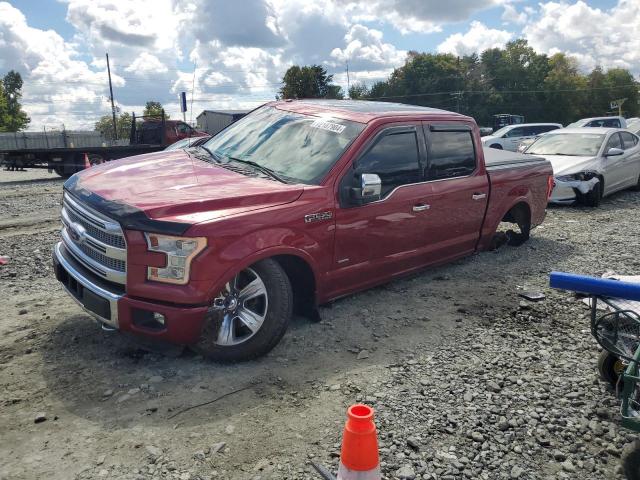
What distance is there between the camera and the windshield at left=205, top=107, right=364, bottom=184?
179 inches

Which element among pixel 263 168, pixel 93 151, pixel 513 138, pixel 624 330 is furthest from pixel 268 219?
pixel 513 138

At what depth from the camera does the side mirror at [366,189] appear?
4340mm

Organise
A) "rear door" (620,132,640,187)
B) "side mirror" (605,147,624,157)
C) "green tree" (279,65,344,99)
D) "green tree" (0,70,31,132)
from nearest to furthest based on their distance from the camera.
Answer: "side mirror" (605,147,624,157) → "rear door" (620,132,640,187) → "green tree" (279,65,344,99) → "green tree" (0,70,31,132)

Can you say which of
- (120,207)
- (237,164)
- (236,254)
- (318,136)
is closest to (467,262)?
(318,136)

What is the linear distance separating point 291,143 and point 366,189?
→ 93cm

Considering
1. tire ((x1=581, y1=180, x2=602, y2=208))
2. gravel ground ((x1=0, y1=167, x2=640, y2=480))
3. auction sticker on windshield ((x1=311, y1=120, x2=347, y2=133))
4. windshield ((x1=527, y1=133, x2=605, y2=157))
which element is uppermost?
auction sticker on windshield ((x1=311, y1=120, x2=347, y2=133))

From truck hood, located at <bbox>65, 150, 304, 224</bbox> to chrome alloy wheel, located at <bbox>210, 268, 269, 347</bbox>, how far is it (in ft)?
1.65

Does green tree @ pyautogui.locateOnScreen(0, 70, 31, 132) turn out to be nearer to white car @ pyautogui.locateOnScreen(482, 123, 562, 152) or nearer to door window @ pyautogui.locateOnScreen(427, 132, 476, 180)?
white car @ pyautogui.locateOnScreen(482, 123, 562, 152)

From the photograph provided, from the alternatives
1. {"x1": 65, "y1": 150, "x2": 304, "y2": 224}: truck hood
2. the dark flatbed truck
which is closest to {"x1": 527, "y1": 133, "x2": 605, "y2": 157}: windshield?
{"x1": 65, "y1": 150, "x2": 304, "y2": 224}: truck hood

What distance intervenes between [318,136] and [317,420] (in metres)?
2.53

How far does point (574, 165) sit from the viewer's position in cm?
1077

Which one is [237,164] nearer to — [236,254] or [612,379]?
[236,254]

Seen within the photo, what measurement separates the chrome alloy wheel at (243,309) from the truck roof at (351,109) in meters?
1.90

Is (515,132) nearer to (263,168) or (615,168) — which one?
(615,168)
